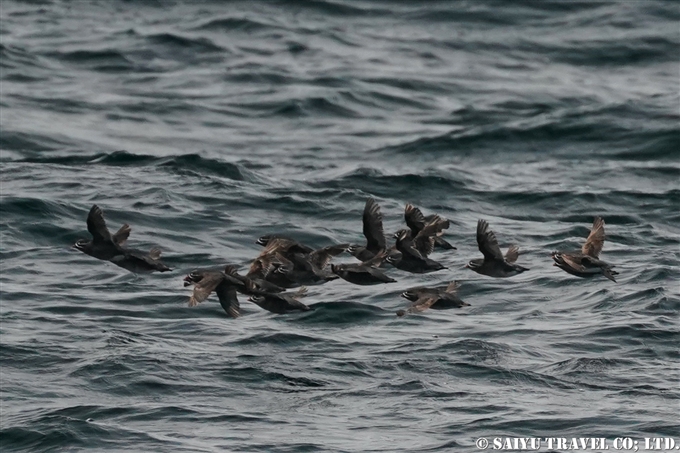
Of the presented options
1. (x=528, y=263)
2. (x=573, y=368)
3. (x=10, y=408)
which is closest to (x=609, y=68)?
(x=528, y=263)

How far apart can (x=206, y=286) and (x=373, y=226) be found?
2.88 metres

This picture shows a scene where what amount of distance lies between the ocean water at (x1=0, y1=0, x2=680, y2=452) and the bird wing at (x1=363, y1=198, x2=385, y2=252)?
2.35 meters

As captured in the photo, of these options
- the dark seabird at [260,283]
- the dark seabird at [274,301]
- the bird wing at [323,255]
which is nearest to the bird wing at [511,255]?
the bird wing at [323,255]

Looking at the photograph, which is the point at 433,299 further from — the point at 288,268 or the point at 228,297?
the point at 228,297

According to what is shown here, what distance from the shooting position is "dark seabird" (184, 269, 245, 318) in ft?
68.9

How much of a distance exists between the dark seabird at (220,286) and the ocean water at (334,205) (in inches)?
77.7

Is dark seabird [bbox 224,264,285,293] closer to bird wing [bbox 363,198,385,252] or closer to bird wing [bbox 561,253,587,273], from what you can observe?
bird wing [bbox 363,198,385,252]

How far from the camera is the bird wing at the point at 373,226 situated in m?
22.5

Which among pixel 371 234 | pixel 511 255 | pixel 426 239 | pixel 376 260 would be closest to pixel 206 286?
pixel 376 260

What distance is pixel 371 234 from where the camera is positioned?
22.8m

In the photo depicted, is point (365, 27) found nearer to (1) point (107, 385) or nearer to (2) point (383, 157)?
(2) point (383, 157)

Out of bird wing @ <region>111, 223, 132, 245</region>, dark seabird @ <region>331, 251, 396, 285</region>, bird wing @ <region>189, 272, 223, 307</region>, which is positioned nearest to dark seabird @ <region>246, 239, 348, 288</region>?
dark seabird @ <region>331, 251, 396, 285</region>

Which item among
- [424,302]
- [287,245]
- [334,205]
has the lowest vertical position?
[334,205]

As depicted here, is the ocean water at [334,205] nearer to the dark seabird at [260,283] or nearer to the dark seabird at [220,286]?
the dark seabird at [220,286]
